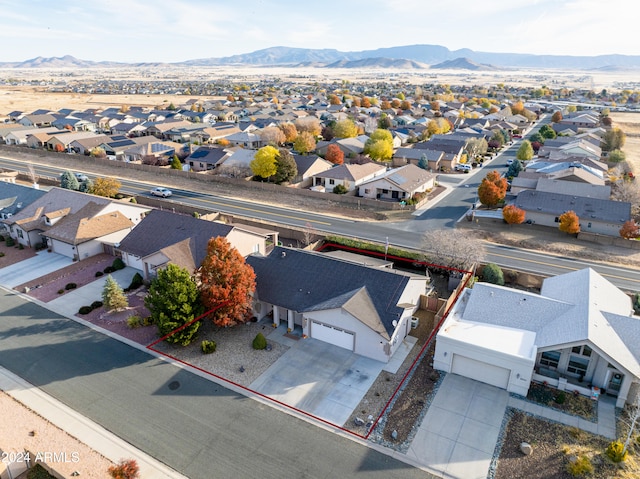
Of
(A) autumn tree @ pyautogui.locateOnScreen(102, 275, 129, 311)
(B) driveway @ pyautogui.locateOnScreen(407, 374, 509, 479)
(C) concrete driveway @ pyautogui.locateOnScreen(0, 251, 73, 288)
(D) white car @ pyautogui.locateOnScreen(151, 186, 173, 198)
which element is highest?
(A) autumn tree @ pyautogui.locateOnScreen(102, 275, 129, 311)

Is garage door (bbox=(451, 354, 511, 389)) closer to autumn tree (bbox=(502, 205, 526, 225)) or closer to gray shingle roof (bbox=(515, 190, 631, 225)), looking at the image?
autumn tree (bbox=(502, 205, 526, 225))

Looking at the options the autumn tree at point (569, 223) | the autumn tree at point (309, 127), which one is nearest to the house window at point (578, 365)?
the autumn tree at point (569, 223)

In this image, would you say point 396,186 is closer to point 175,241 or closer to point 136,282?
point 175,241

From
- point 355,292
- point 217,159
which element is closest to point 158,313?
point 355,292

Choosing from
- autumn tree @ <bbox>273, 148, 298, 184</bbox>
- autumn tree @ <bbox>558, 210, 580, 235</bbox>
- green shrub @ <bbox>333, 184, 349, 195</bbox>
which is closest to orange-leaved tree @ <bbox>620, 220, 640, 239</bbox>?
autumn tree @ <bbox>558, 210, 580, 235</bbox>

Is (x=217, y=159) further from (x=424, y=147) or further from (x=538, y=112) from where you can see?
(x=538, y=112)

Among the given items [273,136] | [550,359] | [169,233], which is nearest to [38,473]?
[169,233]
